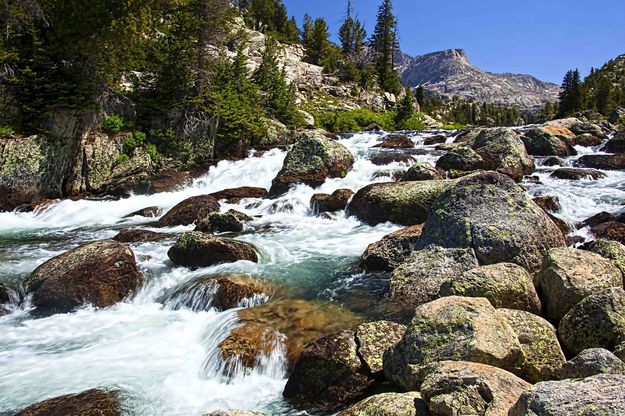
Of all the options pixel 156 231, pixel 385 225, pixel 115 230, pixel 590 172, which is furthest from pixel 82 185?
pixel 590 172

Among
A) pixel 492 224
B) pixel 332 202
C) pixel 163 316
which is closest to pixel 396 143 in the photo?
pixel 332 202

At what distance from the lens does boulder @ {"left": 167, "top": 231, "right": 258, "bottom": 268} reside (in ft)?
38.3

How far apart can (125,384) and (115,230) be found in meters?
10.9

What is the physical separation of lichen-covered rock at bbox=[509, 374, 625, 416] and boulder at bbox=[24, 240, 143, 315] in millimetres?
9098

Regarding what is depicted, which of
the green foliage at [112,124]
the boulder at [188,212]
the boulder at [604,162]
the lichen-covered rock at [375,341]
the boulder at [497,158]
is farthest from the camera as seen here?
the green foliage at [112,124]

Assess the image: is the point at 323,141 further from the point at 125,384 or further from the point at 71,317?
the point at 125,384

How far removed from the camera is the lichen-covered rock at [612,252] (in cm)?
818

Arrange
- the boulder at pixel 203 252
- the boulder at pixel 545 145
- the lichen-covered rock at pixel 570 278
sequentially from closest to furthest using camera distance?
1. the lichen-covered rock at pixel 570 278
2. the boulder at pixel 203 252
3. the boulder at pixel 545 145

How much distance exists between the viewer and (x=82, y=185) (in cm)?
2283

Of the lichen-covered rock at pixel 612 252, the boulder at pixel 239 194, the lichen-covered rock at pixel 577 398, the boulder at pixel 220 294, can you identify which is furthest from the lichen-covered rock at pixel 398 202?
the lichen-covered rock at pixel 577 398

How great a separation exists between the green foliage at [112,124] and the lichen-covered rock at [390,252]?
18.5 meters

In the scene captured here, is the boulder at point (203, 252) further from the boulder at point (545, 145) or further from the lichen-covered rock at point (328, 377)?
the boulder at point (545, 145)

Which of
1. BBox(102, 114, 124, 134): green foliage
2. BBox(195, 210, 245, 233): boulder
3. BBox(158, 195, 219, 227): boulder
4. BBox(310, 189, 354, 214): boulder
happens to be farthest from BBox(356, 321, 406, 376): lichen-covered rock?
BBox(102, 114, 124, 134): green foliage

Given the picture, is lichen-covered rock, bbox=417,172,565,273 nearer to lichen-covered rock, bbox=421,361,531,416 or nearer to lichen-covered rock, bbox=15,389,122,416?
→ lichen-covered rock, bbox=421,361,531,416
